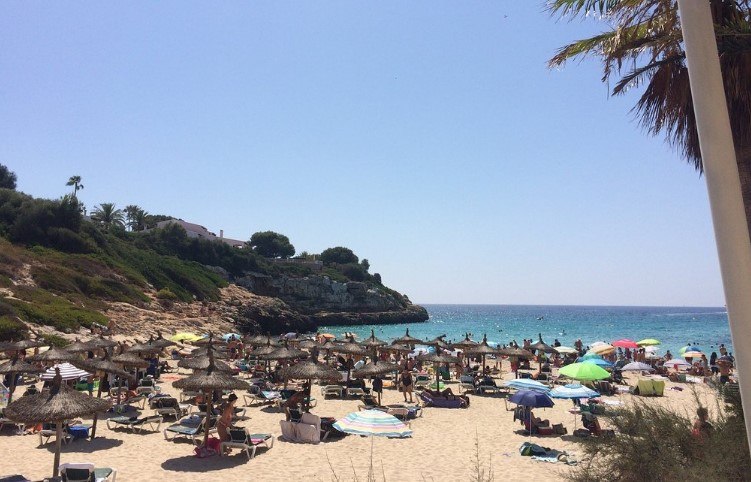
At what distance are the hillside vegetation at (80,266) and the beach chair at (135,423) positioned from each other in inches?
699

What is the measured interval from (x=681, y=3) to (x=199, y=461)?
34.6 ft

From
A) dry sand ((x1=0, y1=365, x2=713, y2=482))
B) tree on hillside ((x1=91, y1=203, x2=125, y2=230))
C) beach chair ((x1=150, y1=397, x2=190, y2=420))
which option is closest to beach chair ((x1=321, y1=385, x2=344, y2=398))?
dry sand ((x1=0, y1=365, x2=713, y2=482))

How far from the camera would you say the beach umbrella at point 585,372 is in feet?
47.6

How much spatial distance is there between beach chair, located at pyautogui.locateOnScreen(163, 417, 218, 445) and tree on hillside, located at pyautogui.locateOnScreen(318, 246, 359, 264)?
104 m

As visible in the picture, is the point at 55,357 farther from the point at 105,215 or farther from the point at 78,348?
the point at 105,215

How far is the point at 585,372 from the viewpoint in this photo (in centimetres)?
1476

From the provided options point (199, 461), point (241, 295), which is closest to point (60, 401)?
point (199, 461)

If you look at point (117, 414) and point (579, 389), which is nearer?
point (117, 414)

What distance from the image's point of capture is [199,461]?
9.97m

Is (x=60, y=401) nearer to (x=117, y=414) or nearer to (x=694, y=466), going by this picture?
(x=117, y=414)

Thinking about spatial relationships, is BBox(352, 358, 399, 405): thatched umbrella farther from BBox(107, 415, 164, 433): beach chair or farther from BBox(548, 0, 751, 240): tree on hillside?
BBox(548, 0, 751, 240): tree on hillside

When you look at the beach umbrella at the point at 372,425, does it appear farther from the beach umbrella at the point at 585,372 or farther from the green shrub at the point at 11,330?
the green shrub at the point at 11,330

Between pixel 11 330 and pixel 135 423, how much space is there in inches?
723

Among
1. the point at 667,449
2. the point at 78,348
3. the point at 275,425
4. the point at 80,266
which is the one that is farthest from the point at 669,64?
the point at 80,266
